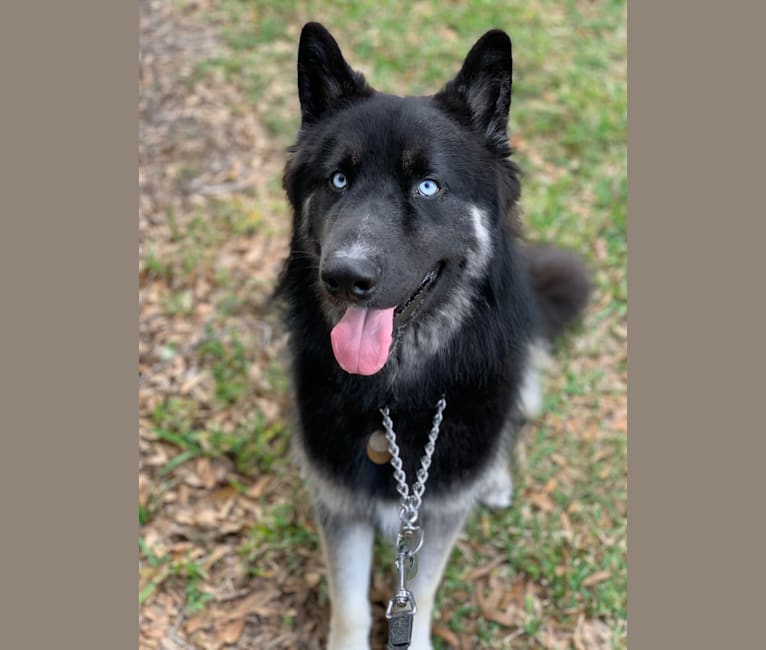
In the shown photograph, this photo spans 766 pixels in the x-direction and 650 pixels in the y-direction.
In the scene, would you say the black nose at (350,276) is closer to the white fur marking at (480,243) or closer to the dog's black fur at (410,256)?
the dog's black fur at (410,256)

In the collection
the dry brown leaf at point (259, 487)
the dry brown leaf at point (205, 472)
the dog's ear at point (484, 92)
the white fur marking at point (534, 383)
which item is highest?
the dog's ear at point (484, 92)

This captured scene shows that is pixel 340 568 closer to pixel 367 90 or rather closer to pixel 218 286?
pixel 367 90

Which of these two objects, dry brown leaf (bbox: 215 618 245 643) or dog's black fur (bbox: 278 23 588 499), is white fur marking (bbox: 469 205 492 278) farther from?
dry brown leaf (bbox: 215 618 245 643)

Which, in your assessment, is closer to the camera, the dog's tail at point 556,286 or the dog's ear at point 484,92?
the dog's ear at point 484,92

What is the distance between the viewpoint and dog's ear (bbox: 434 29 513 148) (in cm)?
265

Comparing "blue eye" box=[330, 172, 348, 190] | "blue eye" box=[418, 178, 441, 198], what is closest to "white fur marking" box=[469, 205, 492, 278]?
"blue eye" box=[418, 178, 441, 198]

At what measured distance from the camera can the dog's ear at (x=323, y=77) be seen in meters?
2.75

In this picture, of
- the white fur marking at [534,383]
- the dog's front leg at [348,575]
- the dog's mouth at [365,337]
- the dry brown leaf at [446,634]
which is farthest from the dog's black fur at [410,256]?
the dry brown leaf at [446,634]

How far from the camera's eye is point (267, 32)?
6.48 meters

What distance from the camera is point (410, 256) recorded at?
2412mm

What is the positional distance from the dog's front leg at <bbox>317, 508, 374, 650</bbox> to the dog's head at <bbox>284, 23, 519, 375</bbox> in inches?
32.9

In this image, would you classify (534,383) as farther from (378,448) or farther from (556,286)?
(378,448)

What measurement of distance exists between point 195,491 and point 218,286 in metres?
1.48

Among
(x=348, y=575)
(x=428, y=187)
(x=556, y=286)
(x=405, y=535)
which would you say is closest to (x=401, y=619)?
(x=405, y=535)
